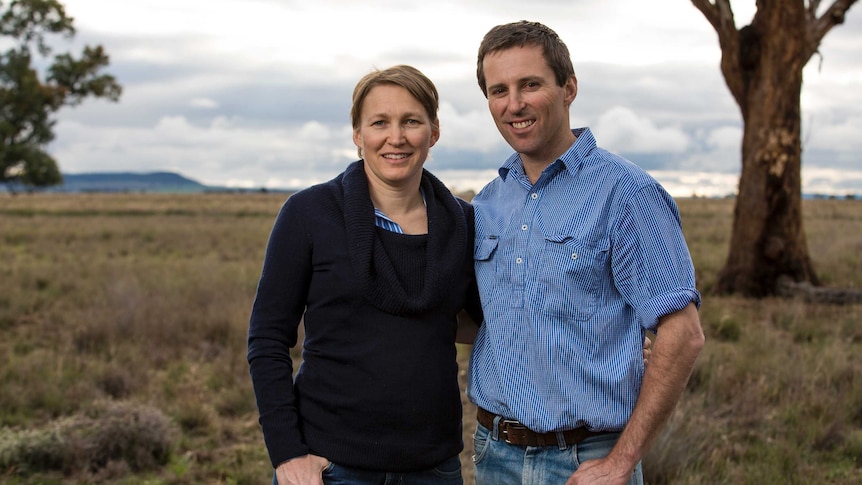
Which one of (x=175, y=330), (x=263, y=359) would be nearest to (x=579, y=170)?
(x=263, y=359)

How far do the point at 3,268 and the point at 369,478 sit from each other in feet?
44.5

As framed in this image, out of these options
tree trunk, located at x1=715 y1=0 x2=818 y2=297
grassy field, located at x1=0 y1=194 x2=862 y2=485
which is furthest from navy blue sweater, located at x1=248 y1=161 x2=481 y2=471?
tree trunk, located at x1=715 y1=0 x2=818 y2=297

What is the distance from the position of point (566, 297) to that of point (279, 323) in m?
0.90

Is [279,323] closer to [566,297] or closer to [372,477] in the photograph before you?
[372,477]

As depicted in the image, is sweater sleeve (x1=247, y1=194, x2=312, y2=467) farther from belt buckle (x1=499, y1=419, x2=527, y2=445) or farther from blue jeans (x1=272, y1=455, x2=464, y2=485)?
belt buckle (x1=499, y1=419, x2=527, y2=445)

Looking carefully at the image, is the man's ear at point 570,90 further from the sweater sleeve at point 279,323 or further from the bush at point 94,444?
the bush at point 94,444

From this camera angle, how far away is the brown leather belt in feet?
8.59

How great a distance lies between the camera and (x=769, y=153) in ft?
37.4

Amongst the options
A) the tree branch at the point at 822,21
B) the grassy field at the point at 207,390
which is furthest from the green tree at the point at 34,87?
the tree branch at the point at 822,21

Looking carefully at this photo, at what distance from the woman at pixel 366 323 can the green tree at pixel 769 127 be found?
9826mm

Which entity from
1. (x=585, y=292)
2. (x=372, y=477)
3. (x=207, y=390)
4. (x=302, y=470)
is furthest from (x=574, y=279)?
(x=207, y=390)

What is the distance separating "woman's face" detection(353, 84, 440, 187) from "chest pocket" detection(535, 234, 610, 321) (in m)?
0.55

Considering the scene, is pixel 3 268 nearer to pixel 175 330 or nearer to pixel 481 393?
pixel 175 330

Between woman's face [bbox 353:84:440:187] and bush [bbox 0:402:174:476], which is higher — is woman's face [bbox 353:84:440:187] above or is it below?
above
